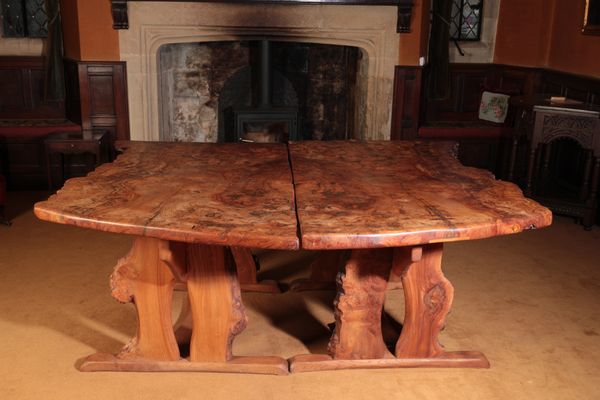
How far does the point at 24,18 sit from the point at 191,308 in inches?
170

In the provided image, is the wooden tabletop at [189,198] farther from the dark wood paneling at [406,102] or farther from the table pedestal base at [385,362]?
the dark wood paneling at [406,102]

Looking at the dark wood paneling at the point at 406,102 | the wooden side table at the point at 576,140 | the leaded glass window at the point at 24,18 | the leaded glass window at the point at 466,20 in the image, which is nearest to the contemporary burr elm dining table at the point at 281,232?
Answer: the wooden side table at the point at 576,140

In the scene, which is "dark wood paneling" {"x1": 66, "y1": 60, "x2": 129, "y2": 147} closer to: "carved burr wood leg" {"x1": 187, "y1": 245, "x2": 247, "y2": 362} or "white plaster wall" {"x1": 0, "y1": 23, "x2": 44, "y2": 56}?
"white plaster wall" {"x1": 0, "y1": 23, "x2": 44, "y2": 56}

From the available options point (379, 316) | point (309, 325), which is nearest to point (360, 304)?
point (379, 316)

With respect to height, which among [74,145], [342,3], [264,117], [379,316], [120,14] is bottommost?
[379,316]

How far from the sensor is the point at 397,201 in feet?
9.29

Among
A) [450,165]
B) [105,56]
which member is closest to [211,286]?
[450,165]

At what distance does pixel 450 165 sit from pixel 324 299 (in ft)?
3.33

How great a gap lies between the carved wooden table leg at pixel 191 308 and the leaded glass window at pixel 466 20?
455 centimetres

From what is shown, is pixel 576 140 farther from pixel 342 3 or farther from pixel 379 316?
pixel 379 316

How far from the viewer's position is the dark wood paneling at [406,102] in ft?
19.5

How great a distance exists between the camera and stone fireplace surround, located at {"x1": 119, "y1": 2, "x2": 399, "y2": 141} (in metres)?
5.67

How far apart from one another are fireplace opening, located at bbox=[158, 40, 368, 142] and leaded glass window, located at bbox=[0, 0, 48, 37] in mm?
1144

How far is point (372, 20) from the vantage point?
5.82 m
